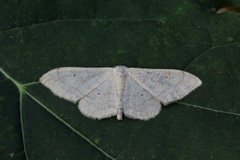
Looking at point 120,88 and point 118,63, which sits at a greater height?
point 118,63

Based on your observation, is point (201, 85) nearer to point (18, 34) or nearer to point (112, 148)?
point (112, 148)

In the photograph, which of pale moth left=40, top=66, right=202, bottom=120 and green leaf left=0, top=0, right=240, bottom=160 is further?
pale moth left=40, top=66, right=202, bottom=120

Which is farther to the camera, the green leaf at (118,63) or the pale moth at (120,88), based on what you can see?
the pale moth at (120,88)
